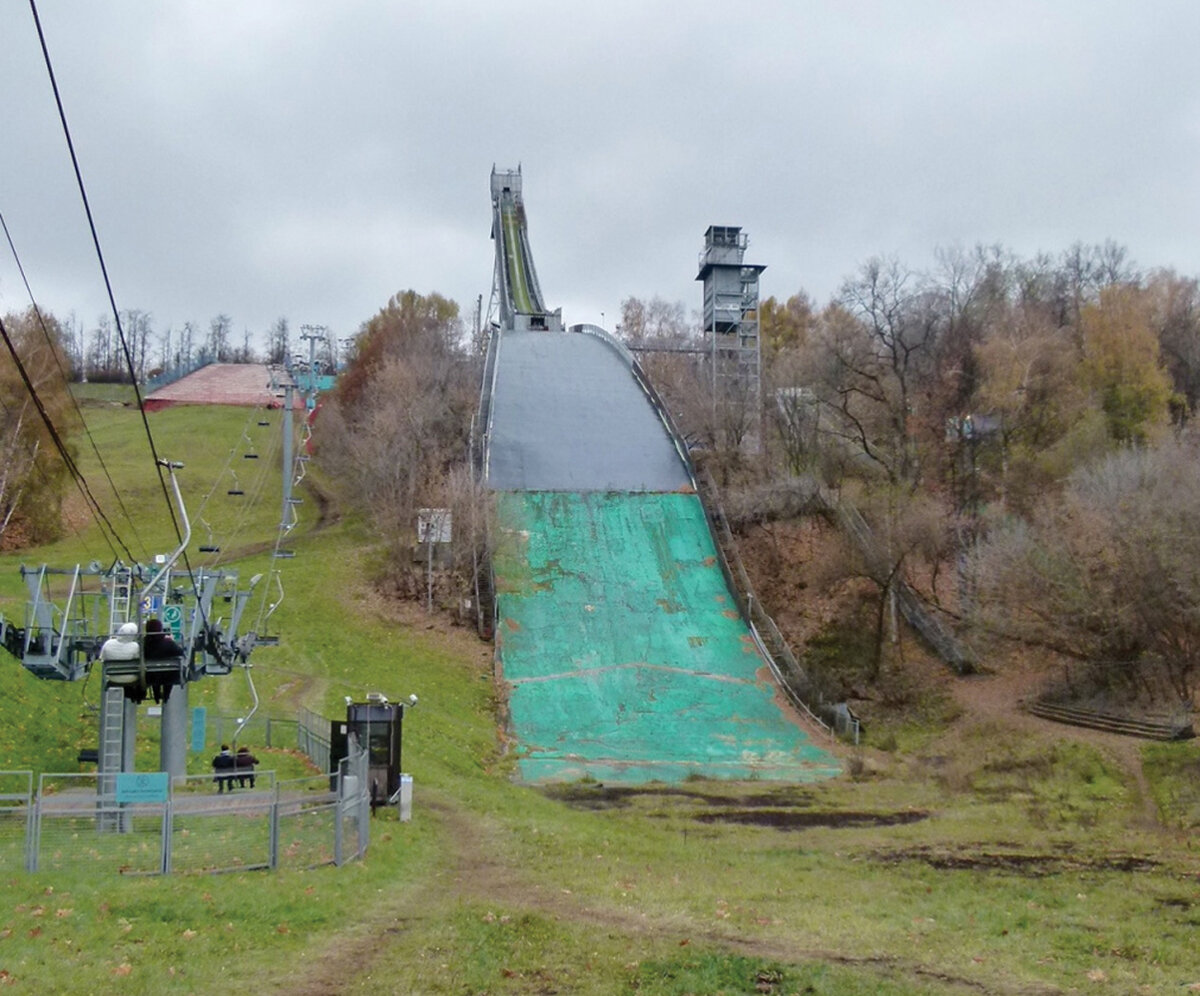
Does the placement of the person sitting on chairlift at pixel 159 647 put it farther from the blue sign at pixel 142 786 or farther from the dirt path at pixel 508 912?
the dirt path at pixel 508 912

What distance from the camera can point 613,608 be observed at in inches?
1564

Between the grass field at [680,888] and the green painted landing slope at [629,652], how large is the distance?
1791 mm

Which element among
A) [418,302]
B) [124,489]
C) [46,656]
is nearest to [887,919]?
[46,656]

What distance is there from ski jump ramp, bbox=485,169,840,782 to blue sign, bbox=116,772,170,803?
13.0m

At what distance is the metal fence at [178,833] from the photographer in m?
14.5

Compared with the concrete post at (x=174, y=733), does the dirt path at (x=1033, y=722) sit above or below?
below

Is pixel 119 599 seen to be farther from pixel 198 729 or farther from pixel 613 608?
pixel 613 608

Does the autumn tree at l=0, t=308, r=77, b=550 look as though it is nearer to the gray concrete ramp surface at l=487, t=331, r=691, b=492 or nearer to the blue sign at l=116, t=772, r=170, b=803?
the gray concrete ramp surface at l=487, t=331, r=691, b=492

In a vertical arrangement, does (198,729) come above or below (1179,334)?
below

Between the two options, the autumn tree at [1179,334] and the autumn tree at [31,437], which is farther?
the autumn tree at [1179,334]

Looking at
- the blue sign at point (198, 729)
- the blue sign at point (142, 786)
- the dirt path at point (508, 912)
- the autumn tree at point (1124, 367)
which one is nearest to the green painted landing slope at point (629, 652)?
the blue sign at point (198, 729)

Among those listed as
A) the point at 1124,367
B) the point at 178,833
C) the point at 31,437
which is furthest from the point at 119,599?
the point at 1124,367

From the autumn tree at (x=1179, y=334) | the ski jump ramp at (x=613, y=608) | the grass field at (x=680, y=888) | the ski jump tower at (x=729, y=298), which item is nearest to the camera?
the grass field at (x=680, y=888)

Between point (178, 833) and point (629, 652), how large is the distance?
22.9m
